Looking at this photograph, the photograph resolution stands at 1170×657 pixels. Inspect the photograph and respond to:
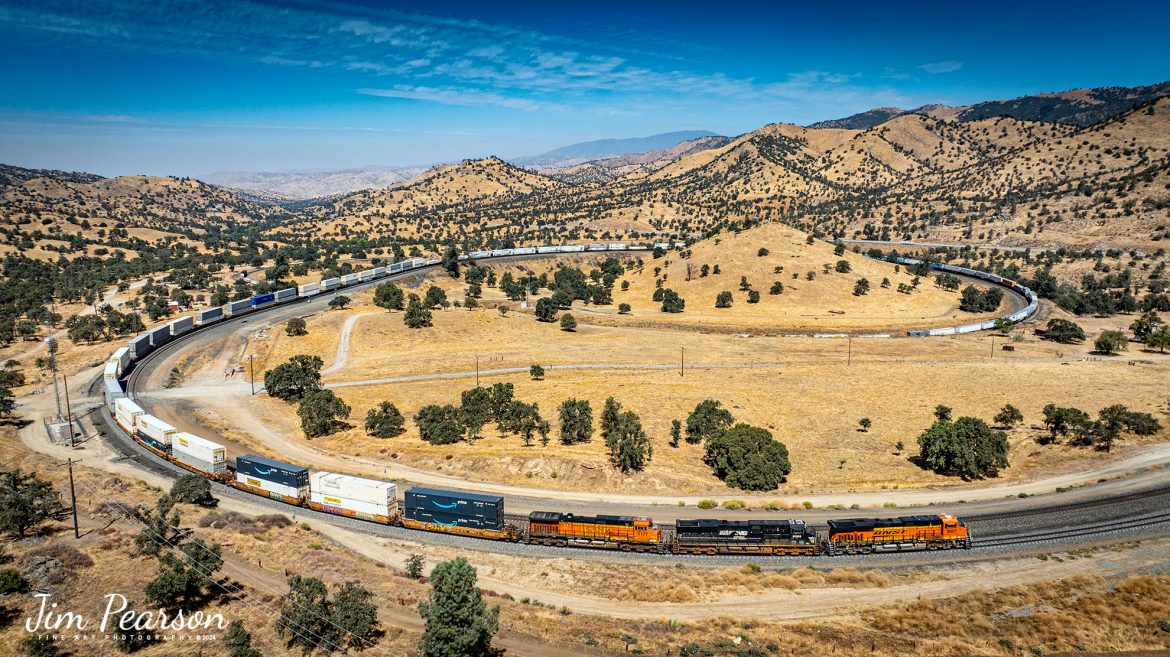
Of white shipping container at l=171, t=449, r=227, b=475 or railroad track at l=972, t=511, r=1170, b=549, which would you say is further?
white shipping container at l=171, t=449, r=227, b=475

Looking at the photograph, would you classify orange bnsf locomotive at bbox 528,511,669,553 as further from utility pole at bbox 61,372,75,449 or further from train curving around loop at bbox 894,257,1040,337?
train curving around loop at bbox 894,257,1040,337

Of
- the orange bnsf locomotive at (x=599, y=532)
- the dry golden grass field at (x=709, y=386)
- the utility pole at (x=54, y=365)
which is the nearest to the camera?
the orange bnsf locomotive at (x=599, y=532)

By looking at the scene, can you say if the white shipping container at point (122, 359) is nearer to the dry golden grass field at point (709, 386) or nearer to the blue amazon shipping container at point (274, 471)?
the dry golden grass field at point (709, 386)

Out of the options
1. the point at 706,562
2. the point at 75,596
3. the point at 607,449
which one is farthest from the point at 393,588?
the point at 607,449

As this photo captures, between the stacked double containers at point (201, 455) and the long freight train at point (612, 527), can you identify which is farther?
the stacked double containers at point (201, 455)

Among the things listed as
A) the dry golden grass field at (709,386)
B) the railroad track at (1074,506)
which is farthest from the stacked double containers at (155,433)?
the railroad track at (1074,506)

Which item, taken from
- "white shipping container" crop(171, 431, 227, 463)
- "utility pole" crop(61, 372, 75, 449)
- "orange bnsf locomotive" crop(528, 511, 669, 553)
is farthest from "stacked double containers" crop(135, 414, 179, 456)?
"orange bnsf locomotive" crop(528, 511, 669, 553)

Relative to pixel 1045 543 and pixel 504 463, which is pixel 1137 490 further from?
pixel 504 463
